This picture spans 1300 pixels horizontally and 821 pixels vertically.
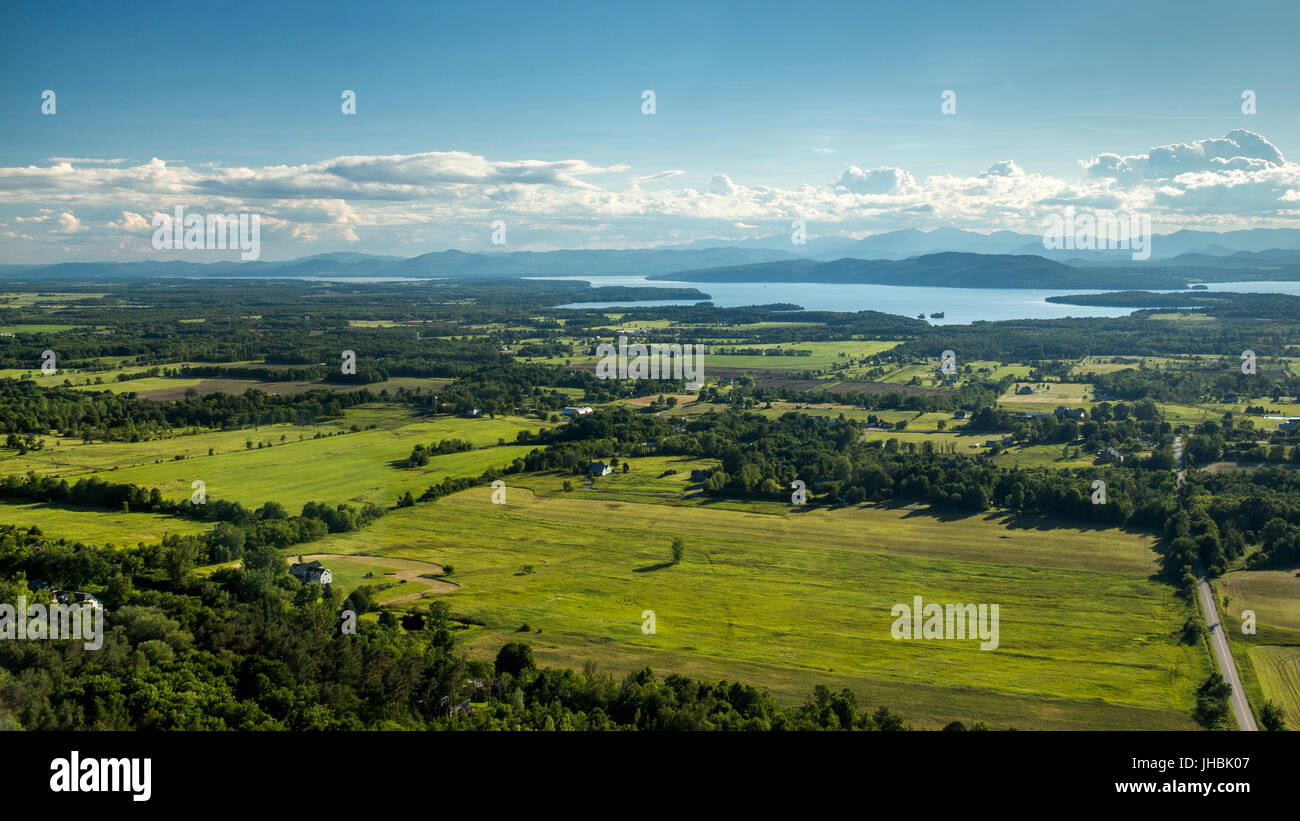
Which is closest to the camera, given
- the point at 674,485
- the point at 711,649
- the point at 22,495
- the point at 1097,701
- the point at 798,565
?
the point at 1097,701

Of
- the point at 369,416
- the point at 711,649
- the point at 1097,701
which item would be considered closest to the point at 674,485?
the point at 711,649

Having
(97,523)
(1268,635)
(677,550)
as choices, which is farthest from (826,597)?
(97,523)

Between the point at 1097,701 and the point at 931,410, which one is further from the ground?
the point at 931,410

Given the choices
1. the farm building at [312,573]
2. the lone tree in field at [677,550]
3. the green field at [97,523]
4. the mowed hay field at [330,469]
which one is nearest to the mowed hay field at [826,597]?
the lone tree in field at [677,550]

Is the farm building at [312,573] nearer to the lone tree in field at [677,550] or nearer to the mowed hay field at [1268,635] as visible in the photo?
the lone tree in field at [677,550]

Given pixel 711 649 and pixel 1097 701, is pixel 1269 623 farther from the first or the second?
pixel 711 649

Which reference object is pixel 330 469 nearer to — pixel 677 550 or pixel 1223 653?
pixel 677 550
